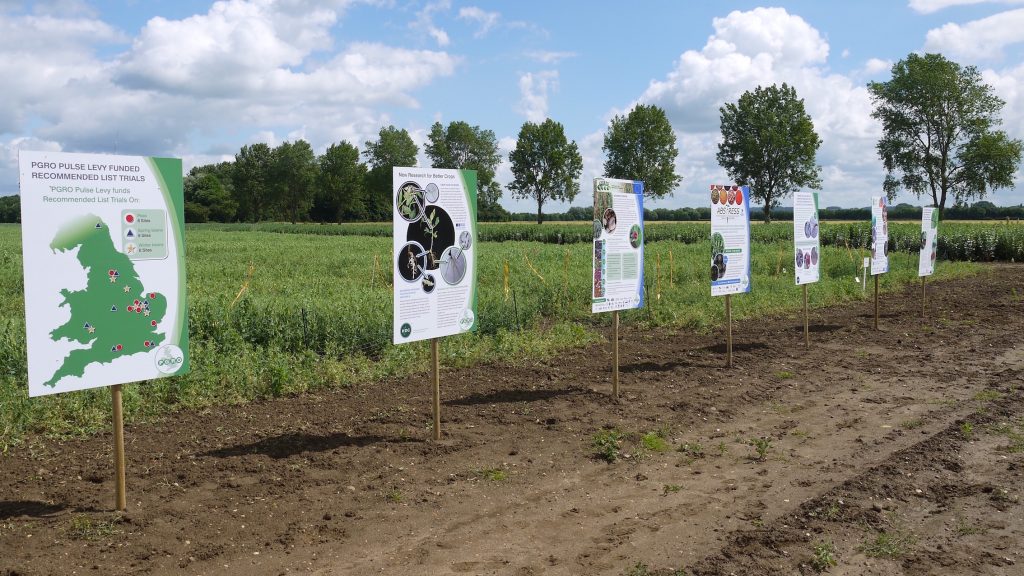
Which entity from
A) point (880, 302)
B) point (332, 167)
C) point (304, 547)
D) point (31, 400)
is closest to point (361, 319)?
A: point (31, 400)

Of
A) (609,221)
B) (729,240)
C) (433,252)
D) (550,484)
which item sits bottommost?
(550,484)

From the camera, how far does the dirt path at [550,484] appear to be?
468cm

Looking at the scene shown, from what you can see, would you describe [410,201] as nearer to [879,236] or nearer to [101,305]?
[101,305]

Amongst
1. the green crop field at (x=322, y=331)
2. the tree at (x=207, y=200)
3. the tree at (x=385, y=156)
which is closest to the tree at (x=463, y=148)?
the tree at (x=385, y=156)

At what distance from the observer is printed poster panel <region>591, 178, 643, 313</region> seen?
8250 millimetres

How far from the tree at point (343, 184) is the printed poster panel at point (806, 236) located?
87.4 meters

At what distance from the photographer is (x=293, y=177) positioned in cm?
10650

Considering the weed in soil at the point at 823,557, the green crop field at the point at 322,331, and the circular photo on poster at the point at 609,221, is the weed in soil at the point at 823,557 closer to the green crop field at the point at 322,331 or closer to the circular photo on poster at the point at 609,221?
the circular photo on poster at the point at 609,221

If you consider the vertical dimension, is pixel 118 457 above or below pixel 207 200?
below

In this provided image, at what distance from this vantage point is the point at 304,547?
4801 millimetres

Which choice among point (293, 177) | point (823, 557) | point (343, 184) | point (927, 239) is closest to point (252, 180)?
point (293, 177)

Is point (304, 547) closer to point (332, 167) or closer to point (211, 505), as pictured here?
point (211, 505)

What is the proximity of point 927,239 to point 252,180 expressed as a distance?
332 feet

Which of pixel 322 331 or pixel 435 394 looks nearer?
pixel 435 394
